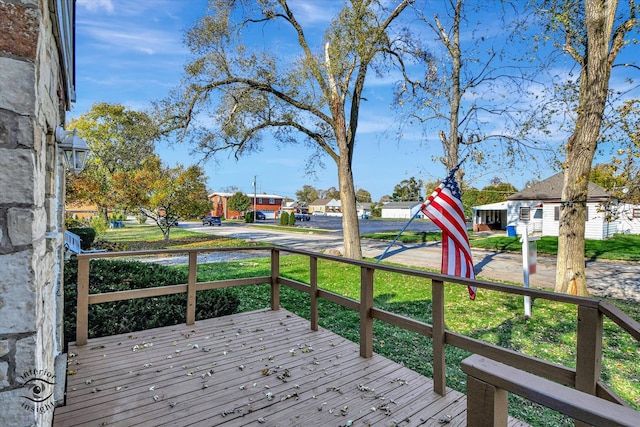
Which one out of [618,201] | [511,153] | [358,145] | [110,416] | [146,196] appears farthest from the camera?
[146,196]

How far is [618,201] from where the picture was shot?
568 centimetres

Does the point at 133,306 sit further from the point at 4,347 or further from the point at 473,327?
the point at 473,327

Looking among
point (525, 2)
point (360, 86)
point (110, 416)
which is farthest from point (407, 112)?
point (110, 416)

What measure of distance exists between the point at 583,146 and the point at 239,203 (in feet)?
142

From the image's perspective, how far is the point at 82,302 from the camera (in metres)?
3.48

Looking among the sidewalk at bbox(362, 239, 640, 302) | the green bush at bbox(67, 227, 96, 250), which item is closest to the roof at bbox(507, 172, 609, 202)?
the sidewalk at bbox(362, 239, 640, 302)

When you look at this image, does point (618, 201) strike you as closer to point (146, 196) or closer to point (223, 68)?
point (223, 68)

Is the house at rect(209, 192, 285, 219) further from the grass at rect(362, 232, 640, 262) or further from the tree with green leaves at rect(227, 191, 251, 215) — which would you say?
the grass at rect(362, 232, 640, 262)

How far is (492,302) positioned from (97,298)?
6700 millimetres

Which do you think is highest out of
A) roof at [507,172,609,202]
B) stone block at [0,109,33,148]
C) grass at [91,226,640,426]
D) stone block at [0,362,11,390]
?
roof at [507,172,609,202]

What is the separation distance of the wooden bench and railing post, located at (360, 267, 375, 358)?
233 cm

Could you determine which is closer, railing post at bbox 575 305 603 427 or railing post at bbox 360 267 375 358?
railing post at bbox 575 305 603 427

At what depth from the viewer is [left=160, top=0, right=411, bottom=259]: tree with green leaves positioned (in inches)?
376

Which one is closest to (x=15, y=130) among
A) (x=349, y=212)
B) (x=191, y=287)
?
(x=191, y=287)
